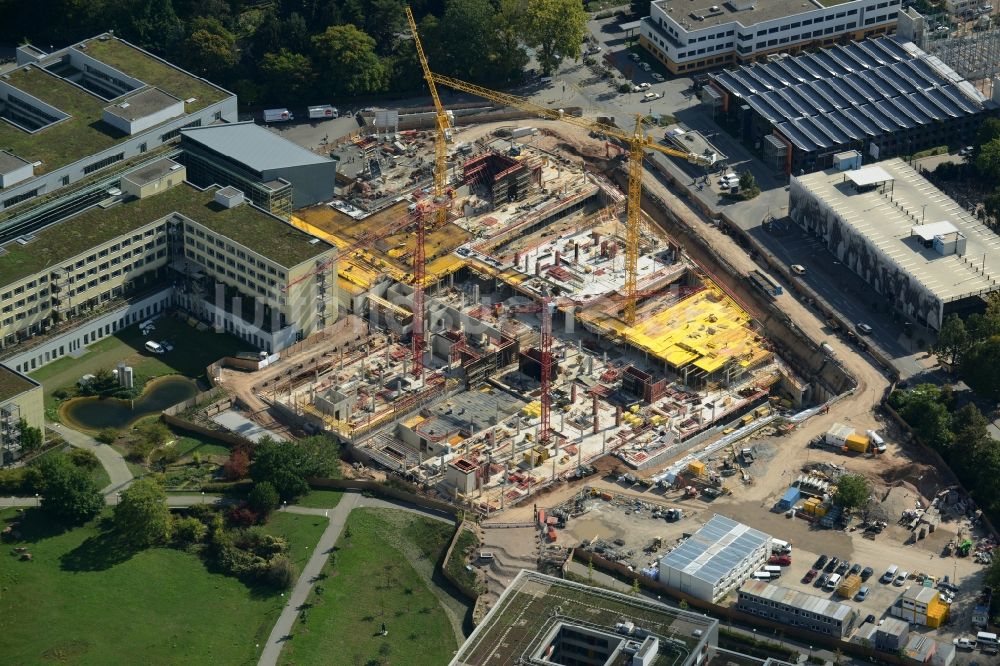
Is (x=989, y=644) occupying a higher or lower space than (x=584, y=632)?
lower

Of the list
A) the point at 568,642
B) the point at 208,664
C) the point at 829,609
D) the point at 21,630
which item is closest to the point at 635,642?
the point at 568,642

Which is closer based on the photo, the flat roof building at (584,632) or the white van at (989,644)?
the flat roof building at (584,632)

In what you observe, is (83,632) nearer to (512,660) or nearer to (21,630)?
(21,630)

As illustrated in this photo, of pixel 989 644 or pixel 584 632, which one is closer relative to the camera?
pixel 584 632

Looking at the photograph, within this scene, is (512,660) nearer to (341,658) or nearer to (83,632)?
(341,658)

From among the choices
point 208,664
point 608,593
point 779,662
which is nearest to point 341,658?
point 208,664

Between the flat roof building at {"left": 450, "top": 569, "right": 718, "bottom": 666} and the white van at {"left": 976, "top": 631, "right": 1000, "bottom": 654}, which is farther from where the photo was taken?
the white van at {"left": 976, "top": 631, "right": 1000, "bottom": 654}
